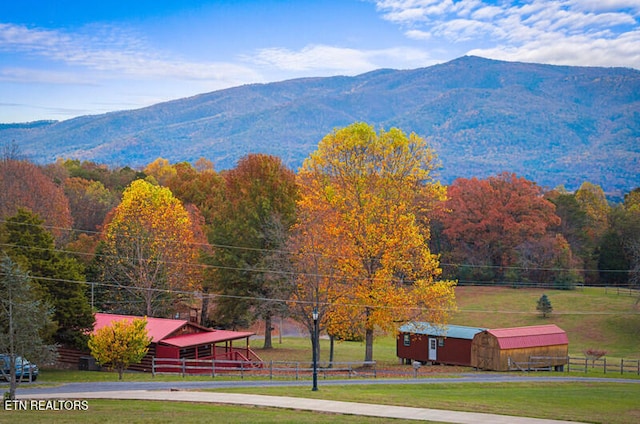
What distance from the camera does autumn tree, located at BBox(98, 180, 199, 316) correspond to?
5834cm

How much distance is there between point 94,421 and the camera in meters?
22.8

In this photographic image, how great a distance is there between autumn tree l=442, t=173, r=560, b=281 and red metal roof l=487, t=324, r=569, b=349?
40371 millimetres

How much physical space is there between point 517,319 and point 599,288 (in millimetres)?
19554

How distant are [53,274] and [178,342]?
333 inches

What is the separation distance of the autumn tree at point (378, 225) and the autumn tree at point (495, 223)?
159 feet

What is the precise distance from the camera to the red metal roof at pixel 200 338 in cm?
4441

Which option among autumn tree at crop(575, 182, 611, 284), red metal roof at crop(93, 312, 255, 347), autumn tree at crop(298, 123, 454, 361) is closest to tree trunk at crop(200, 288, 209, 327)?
red metal roof at crop(93, 312, 255, 347)

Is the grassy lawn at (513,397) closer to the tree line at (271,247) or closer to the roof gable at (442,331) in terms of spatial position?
the tree line at (271,247)

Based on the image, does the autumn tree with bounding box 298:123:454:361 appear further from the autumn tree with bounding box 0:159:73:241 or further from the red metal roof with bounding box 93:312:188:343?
the autumn tree with bounding box 0:159:73:241

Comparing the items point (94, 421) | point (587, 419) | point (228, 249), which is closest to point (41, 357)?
point (94, 421)

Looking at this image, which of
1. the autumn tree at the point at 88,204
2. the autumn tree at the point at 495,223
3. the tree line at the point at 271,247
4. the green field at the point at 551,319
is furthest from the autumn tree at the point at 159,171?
the green field at the point at 551,319

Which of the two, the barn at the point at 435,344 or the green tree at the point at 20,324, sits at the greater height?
the green tree at the point at 20,324

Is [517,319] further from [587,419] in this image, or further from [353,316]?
[587,419]

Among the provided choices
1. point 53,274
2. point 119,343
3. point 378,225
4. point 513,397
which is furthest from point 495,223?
point 119,343
